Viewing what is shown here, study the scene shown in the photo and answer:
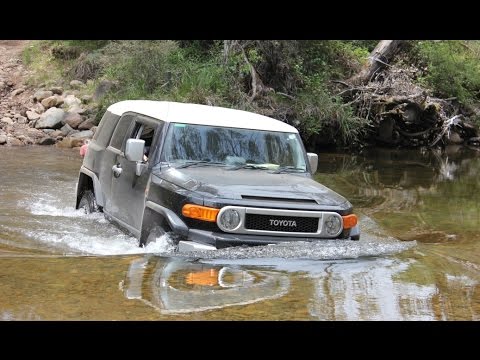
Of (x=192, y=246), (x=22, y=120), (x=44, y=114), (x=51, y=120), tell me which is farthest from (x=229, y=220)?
(x=22, y=120)

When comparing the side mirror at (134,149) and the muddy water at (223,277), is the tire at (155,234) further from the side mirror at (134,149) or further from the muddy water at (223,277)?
the side mirror at (134,149)

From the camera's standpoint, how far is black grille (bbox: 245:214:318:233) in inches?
263

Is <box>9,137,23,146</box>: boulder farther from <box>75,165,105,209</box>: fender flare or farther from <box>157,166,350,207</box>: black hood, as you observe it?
<box>157,166,350,207</box>: black hood

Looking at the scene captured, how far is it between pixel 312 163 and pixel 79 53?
1946 centimetres

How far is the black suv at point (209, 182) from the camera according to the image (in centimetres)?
664

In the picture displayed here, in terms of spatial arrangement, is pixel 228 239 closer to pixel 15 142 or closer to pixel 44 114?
pixel 15 142

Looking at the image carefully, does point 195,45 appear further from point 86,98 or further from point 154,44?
point 86,98

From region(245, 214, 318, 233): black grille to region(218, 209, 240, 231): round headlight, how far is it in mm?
114

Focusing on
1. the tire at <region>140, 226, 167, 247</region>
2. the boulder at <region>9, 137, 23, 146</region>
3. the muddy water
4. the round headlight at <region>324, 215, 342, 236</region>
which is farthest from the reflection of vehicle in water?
the boulder at <region>9, 137, 23, 146</region>

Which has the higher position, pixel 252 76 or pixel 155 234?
pixel 252 76

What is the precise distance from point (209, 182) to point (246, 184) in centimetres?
37

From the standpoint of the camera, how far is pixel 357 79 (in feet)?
71.3

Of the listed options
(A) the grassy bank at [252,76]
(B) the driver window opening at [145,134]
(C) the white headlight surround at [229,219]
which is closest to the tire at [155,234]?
(C) the white headlight surround at [229,219]

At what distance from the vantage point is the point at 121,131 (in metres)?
8.90
